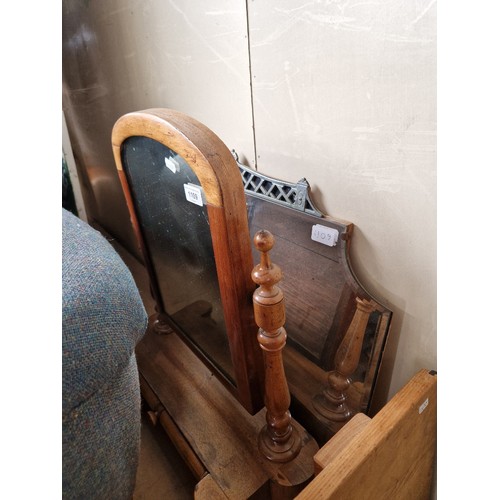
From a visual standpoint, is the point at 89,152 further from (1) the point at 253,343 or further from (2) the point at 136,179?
(1) the point at 253,343

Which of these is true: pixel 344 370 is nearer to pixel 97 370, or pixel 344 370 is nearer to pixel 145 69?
pixel 97 370

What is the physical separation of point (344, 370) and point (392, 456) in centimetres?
26

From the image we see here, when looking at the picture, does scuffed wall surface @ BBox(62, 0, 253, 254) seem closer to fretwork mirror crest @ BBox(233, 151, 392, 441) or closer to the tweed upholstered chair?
fretwork mirror crest @ BBox(233, 151, 392, 441)

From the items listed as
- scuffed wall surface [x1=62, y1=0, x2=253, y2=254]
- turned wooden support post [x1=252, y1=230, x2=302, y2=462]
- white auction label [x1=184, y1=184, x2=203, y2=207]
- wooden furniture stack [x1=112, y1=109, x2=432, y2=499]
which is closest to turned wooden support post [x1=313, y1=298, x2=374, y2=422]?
wooden furniture stack [x1=112, y1=109, x2=432, y2=499]

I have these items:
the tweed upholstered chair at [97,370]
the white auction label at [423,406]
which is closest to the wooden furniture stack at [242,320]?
the white auction label at [423,406]

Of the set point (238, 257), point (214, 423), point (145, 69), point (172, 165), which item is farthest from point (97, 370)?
point (145, 69)

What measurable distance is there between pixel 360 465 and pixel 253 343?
1.05 ft

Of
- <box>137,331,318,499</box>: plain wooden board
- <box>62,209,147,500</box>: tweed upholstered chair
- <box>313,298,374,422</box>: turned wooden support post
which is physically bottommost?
<box>137,331,318,499</box>: plain wooden board

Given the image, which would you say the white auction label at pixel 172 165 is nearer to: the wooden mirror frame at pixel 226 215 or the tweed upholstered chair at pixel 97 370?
the wooden mirror frame at pixel 226 215

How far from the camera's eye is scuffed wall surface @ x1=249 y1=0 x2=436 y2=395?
0.64 meters

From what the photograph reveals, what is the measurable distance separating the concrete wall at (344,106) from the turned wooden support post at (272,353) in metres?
0.31

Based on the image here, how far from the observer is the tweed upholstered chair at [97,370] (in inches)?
18.2

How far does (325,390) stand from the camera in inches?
37.3
